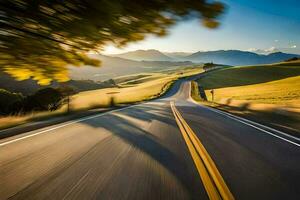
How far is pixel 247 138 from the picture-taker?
7.26 m

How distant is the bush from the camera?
2123 centimetres

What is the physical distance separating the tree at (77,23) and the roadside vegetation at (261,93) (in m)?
5.63

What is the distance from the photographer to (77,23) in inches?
212

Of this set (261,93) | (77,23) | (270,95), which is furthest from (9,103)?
(261,93)

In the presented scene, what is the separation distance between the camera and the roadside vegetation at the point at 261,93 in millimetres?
12891

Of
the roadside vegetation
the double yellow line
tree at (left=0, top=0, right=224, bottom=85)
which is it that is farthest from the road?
the roadside vegetation

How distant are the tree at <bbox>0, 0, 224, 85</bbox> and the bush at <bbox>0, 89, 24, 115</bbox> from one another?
592 inches

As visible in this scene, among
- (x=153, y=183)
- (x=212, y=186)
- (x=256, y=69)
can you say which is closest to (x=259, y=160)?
(x=212, y=186)

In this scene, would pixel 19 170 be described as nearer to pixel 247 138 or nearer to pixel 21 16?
pixel 21 16

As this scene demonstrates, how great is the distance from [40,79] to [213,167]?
625 centimetres

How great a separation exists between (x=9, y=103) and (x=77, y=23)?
20.7m

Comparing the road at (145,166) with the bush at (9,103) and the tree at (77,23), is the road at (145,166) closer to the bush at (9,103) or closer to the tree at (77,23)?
the tree at (77,23)

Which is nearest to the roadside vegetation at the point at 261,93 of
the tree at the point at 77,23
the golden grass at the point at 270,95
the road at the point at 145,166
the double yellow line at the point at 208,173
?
the golden grass at the point at 270,95

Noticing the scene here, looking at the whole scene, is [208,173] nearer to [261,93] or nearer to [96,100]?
[96,100]
